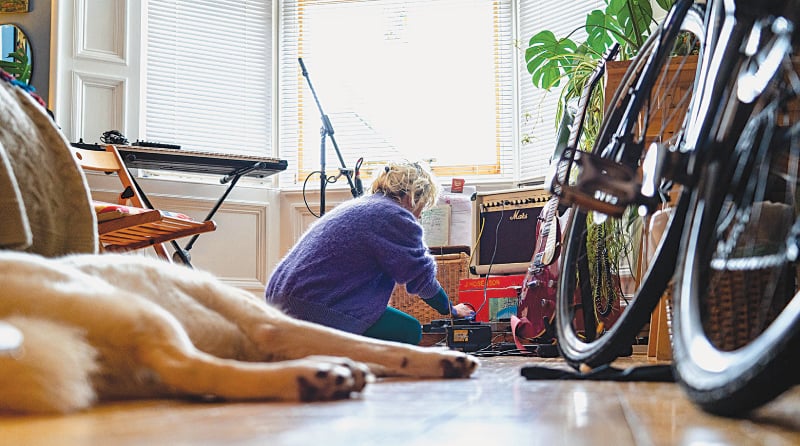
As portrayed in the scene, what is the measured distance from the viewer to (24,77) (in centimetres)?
471

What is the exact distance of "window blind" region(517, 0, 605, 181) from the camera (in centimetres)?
502

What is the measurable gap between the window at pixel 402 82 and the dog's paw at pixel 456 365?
12.7 feet

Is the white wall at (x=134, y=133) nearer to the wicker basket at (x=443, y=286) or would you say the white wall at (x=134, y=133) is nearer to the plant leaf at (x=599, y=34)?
the wicker basket at (x=443, y=286)

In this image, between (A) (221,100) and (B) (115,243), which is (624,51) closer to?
(B) (115,243)

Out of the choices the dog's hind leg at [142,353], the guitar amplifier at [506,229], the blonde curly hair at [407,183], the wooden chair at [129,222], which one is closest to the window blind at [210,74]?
the wooden chair at [129,222]

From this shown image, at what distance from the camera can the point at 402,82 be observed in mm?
5371

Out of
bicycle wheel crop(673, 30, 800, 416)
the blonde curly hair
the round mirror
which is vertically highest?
the round mirror

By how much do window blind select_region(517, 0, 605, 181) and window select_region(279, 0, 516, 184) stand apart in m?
0.08

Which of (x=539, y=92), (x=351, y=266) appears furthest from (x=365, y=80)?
(x=351, y=266)

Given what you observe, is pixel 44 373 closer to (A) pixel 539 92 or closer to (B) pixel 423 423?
(B) pixel 423 423

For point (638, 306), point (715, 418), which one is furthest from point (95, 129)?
point (715, 418)

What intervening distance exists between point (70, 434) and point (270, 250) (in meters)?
4.49

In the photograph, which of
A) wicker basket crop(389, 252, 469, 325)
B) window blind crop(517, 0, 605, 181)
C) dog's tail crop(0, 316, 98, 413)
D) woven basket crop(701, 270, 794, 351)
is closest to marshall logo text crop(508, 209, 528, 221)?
wicker basket crop(389, 252, 469, 325)

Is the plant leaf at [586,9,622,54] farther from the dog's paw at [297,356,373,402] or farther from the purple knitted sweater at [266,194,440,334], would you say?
the dog's paw at [297,356,373,402]
